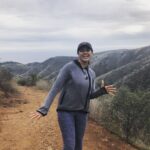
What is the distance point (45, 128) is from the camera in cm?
1252

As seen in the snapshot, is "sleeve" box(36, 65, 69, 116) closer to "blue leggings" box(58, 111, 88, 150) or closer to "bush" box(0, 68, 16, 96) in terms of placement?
"blue leggings" box(58, 111, 88, 150)

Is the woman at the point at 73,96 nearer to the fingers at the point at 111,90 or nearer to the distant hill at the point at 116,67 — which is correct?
the fingers at the point at 111,90

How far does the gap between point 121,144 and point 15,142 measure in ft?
9.33

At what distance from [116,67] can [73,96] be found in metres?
127

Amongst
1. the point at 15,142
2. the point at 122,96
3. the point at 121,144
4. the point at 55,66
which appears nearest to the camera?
the point at 15,142

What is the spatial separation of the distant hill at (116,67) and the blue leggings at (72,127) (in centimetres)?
7039

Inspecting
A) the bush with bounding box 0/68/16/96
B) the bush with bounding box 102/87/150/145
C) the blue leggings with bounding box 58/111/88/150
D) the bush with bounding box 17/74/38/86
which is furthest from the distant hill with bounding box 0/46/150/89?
the blue leggings with bounding box 58/111/88/150

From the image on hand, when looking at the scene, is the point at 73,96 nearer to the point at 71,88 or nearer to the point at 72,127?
the point at 71,88

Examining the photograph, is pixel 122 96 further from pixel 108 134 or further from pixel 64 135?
pixel 64 135

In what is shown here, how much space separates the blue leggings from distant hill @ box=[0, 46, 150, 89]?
70.4m

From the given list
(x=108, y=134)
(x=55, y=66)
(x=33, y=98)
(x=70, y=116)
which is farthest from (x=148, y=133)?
(x=55, y=66)

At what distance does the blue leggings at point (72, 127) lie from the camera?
6242 mm

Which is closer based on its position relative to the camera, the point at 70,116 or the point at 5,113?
the point at 70,116

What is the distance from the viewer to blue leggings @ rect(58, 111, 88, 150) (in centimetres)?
624
